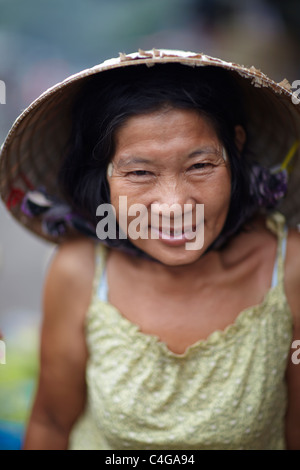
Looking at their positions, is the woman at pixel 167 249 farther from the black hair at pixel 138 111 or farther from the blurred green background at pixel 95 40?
the blurred green background at pixel 95 40

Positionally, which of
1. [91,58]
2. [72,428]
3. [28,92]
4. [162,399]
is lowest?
[72,428]

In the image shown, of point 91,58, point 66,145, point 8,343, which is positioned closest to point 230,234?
point 66,145

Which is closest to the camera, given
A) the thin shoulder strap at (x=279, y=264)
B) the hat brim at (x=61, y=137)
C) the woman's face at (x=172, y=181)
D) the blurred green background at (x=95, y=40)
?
the woman's face at (x=172, y=181)

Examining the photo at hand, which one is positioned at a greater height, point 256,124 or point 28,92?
point 28,92

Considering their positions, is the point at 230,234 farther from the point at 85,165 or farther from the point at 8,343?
the point at 8,343

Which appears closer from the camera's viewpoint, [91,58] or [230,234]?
[230,234]

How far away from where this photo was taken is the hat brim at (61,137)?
1.39m

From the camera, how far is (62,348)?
1641 millimetres

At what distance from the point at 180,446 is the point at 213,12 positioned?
434 cm

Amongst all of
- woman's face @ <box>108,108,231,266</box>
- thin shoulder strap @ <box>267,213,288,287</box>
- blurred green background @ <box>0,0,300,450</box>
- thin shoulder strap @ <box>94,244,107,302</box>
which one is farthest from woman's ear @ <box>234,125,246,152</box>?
blurred green background @ <box>0,0,300,450</box>

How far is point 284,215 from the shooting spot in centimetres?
170

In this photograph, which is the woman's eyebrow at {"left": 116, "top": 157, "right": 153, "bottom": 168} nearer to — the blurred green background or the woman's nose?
the woman's nose

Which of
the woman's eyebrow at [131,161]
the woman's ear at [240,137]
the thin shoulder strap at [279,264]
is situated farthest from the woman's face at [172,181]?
the thin shoulder strap at [279,264]

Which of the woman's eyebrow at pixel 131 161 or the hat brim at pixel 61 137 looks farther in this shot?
the hat brim at pixel 61 137
